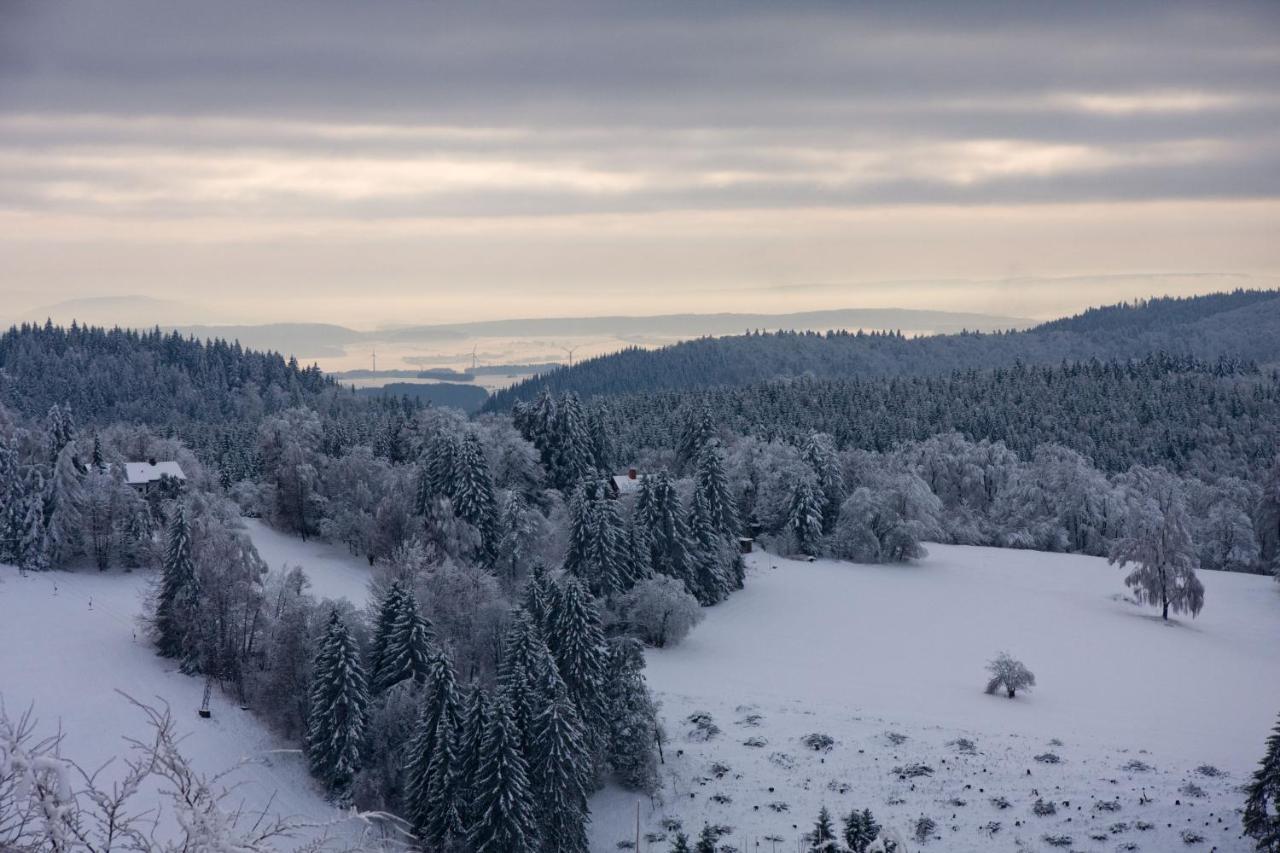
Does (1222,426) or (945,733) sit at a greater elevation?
(1222,426)

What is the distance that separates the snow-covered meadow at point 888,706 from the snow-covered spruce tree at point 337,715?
5.25 feet

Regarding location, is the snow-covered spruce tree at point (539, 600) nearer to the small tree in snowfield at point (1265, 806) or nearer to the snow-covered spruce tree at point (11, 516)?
the small tree in snowfield at point (1265, 806)

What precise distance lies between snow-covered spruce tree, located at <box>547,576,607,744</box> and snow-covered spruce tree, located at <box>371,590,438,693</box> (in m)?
6.82

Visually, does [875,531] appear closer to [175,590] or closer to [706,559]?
[706,559]

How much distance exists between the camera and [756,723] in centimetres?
6025

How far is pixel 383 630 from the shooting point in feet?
193

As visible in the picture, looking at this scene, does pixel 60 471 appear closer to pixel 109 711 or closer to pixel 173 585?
pixel 173 585

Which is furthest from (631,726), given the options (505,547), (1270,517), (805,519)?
(1270,517)

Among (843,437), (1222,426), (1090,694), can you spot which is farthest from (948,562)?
(1222,426)

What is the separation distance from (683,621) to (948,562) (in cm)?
3657

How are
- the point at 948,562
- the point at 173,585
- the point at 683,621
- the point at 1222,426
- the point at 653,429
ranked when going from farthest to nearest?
the point at 1222,426, the point at 653,429, the point at 948,562, the point at 683,621, the point at 173,585

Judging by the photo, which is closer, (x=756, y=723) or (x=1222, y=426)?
(x=756, y=723)

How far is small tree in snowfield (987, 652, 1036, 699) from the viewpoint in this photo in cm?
6519

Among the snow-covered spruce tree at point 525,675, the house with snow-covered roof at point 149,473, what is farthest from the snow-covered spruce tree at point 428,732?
the house with snow-covered roof at point 149,473
